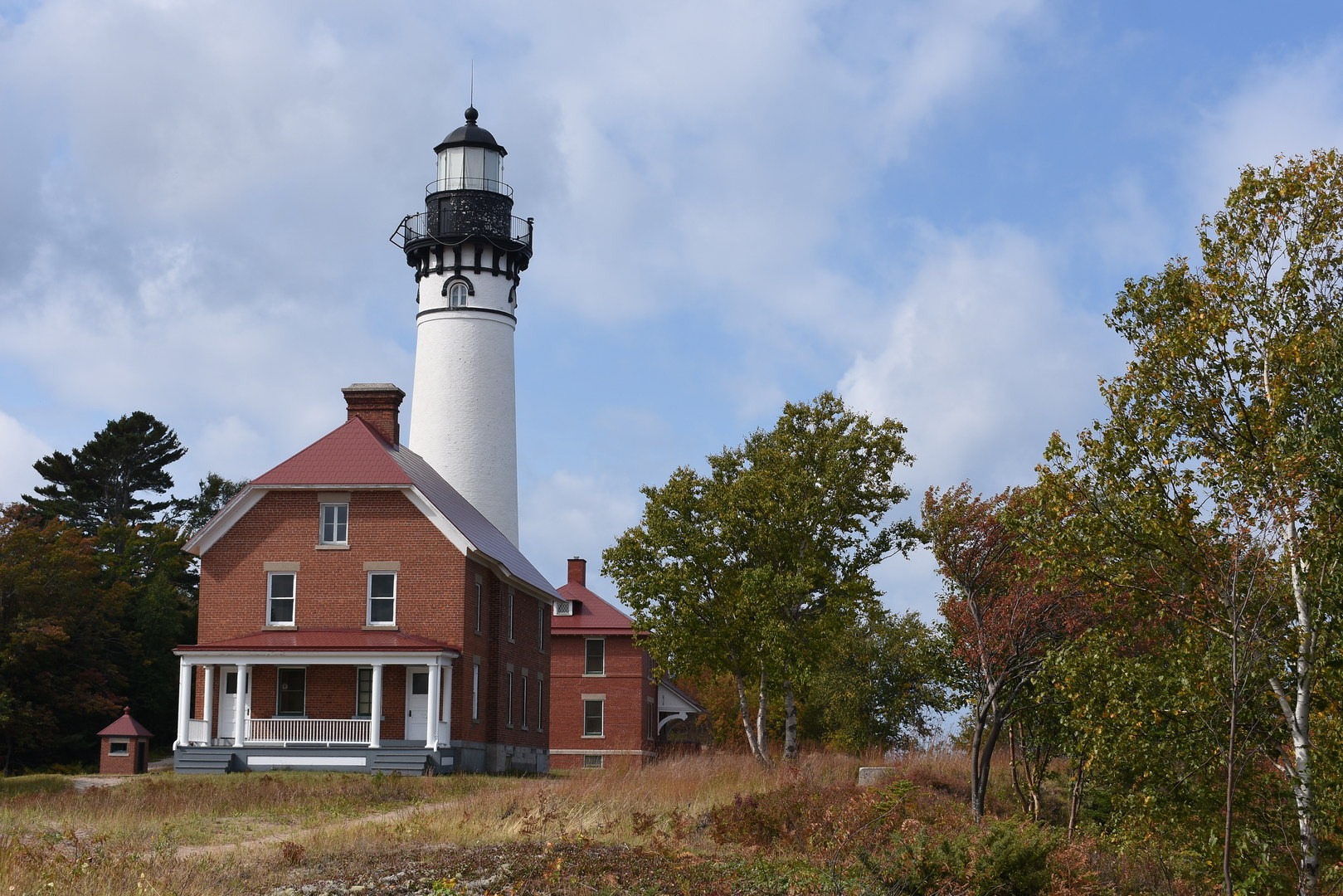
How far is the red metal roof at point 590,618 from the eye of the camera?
5841cm

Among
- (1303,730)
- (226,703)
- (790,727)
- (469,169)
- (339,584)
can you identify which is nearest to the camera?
(1303,730)

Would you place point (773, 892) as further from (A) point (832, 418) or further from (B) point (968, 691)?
(A) point (832, 418)

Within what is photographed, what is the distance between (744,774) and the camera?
2538 cm

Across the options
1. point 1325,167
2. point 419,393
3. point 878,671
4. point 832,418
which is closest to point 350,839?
point 1325,167

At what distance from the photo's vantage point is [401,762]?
3388cm

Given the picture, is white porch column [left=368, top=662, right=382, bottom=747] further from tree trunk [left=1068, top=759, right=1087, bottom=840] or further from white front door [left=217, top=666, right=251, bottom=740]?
tree trunk [left=1068, top=759, right=1087, bottom=840]

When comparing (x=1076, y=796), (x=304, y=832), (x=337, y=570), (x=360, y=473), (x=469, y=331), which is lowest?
(x=304, y=832)

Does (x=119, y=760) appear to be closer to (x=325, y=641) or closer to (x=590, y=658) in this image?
(x=325, y=641)

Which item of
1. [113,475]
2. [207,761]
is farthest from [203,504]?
[207,761]

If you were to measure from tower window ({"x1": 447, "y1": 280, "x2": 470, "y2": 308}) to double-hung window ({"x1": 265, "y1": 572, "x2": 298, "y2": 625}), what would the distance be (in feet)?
44.1

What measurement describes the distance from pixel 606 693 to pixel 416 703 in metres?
23.0

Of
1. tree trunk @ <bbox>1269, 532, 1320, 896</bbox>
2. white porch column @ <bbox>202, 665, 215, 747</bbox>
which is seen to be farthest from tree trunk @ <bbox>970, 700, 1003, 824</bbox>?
white porch column @ <bbox>202, 665, 215, 747</bbox>

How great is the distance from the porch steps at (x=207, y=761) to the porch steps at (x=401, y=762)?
3.50 m

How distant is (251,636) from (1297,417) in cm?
2689
